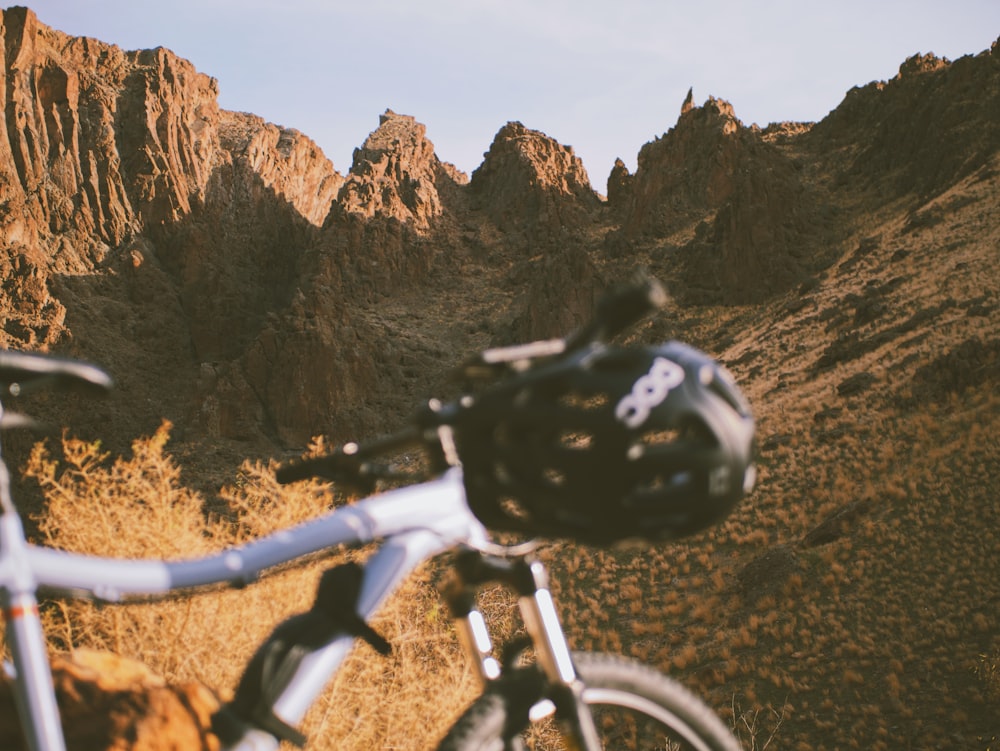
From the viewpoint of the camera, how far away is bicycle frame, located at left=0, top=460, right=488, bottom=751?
1.31m

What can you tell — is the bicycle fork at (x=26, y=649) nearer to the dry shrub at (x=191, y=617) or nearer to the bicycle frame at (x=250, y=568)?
the bicycle frame at (x=250, y=568)

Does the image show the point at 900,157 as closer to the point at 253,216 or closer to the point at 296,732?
the point at 253,216

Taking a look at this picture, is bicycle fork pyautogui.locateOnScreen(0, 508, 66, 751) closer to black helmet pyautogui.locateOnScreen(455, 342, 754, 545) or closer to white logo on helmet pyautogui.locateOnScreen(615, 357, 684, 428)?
black helmet pyautogui.locateOnScreen(455, 342, 754, 545)

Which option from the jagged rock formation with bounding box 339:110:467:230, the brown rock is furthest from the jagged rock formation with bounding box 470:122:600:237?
the brown rock

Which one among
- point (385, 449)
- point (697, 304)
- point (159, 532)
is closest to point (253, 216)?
point (697, 304)

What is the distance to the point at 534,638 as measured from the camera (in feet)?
5.31

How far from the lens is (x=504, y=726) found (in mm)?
1507

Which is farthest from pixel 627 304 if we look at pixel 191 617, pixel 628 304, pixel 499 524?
pixel 191 617

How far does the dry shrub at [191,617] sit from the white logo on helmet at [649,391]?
5036 mm

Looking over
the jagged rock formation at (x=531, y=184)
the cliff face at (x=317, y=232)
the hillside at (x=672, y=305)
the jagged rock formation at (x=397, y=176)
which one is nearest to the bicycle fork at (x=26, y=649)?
the hillside at (x=672, y=305)

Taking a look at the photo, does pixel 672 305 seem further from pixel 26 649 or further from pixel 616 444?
pixel 26 649

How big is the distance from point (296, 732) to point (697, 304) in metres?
65.0

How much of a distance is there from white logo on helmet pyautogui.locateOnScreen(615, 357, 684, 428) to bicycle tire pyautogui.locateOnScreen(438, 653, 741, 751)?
0.59m

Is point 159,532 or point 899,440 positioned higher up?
point 159,532
